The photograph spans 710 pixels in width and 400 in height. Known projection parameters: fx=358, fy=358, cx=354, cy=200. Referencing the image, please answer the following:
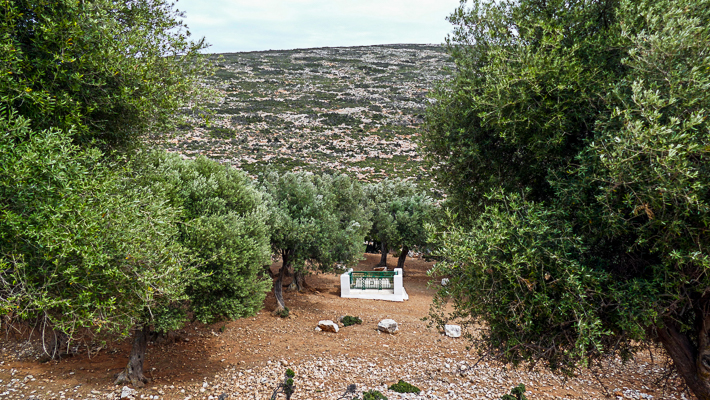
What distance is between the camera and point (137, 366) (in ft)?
35.2

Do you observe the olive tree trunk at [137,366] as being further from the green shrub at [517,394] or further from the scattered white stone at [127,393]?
the green shrub at [517,394]

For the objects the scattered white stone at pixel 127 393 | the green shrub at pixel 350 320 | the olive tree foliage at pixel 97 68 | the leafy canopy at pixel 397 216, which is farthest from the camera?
the leafy canopy at pixel 397 216

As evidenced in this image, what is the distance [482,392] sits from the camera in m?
10.4

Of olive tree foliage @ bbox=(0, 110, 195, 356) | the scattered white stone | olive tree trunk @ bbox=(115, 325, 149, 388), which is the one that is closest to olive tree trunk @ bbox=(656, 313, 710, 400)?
olive tree foliage @ bbox=(0, 110, 195, 356)

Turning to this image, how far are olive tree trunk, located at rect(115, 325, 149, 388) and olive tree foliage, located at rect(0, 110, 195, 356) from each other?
5271 millimetres

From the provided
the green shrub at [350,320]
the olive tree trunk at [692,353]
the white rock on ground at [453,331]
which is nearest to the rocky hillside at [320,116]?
the green shrub at [350,320]

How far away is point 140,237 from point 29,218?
4.69 feet

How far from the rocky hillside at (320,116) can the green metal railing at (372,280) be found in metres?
9.32

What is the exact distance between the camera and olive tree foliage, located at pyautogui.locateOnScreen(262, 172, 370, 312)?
61.4ft

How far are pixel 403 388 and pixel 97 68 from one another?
10604mm

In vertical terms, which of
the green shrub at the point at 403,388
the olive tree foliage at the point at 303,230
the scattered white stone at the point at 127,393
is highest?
the olive tree foliage at the point at 303,230

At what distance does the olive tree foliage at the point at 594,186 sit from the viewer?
505cm

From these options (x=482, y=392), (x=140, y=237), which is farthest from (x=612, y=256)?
(x=140, y=237)

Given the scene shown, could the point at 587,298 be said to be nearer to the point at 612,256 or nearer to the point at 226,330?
the point at 612,256
